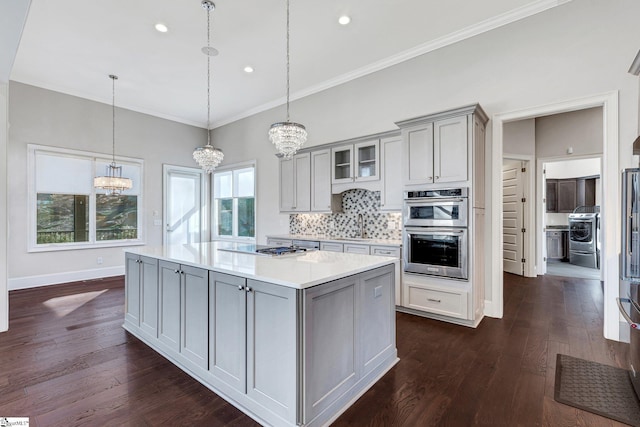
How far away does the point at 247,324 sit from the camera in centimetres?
194

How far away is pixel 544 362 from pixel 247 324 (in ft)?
8.12

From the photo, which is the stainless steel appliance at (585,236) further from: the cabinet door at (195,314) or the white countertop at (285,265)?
the cabinet door at (195,314)

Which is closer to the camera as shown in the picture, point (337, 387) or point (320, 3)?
point (337, 387)

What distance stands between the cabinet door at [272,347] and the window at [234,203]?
4.75 m

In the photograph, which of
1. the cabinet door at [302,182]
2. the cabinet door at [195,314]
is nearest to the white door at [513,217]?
the cabinet door at [302,182]

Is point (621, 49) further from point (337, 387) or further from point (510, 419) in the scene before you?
point (337, 387)

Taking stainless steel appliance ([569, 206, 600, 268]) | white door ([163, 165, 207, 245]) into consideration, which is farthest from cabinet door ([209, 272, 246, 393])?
stainless steel appliance ([569, 206, 600, 268])


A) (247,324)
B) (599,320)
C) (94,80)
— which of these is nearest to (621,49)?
(599,320)

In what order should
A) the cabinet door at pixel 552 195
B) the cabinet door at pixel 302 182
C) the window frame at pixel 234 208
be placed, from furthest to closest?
the cabinet door at pixel 552 195 < the window frame at pixel 234 208 < the cabinet door at pixel 302 182

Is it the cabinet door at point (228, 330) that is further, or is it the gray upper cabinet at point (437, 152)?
the gray upper cabinet at point (437, 152)

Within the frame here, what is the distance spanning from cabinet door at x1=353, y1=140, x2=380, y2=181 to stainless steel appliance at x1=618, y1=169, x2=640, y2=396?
2592mm

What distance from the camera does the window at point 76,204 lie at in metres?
5.24

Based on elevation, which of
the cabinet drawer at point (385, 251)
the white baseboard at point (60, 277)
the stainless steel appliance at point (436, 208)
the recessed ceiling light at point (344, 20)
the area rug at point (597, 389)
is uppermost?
the recessed ceiling light at point (344, 20)

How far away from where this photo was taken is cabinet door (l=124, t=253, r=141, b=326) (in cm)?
308
